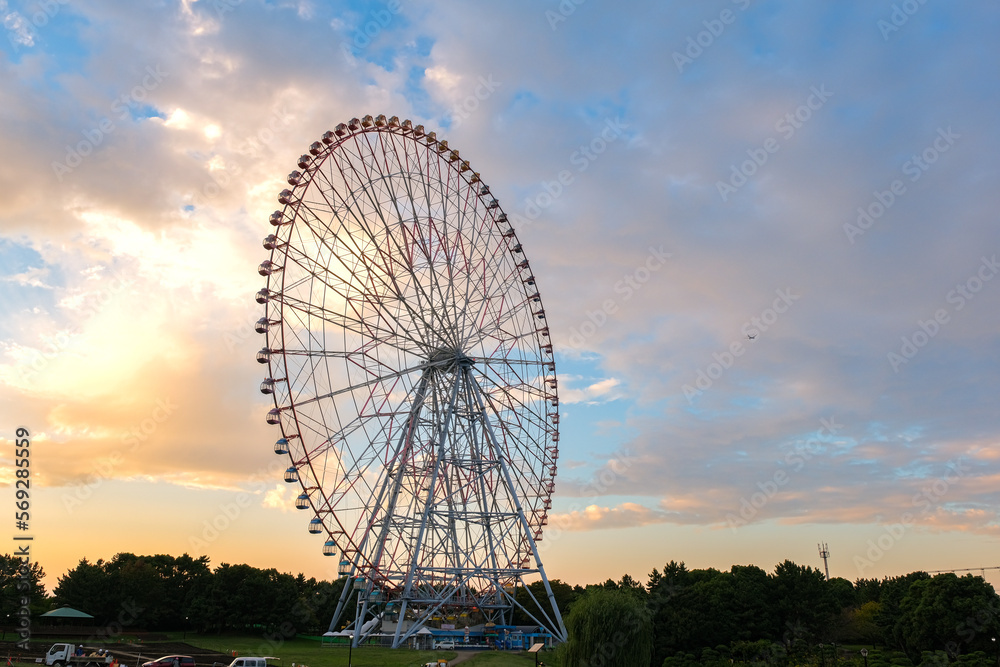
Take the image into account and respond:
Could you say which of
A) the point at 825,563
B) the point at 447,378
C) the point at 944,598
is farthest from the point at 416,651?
the point at 825,563

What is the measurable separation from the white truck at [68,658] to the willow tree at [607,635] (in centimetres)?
2580

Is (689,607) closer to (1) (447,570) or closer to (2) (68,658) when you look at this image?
(1) (447,570)

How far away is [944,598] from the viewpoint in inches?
2516

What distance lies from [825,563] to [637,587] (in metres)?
80.3

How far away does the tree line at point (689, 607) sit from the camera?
61438mm

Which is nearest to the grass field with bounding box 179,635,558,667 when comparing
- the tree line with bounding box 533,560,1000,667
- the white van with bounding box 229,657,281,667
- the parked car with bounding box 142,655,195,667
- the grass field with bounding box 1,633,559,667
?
the grass field with bounding box 1,633,559,667

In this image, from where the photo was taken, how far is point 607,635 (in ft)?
133

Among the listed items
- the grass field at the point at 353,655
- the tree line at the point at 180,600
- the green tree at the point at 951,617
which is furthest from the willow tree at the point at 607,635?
the tree line at the point at 180,600

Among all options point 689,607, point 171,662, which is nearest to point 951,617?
point 689,607

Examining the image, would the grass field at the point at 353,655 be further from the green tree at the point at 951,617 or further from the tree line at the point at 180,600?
the green tree at the point at 951,617

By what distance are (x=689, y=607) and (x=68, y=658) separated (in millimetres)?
44793

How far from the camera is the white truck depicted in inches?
1614

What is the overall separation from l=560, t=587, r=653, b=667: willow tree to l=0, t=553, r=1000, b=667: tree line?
283cm

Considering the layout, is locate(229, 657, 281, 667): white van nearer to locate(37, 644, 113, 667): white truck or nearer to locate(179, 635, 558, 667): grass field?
locate(179, 635, 558, 667): grass field
